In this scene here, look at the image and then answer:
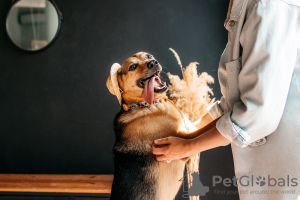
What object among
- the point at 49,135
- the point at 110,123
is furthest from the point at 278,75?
the point at 49,135

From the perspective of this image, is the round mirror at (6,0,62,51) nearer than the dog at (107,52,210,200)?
No

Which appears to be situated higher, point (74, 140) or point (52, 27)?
point (52, 27)

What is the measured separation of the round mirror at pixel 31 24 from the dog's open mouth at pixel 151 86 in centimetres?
131

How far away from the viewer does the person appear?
675 mm

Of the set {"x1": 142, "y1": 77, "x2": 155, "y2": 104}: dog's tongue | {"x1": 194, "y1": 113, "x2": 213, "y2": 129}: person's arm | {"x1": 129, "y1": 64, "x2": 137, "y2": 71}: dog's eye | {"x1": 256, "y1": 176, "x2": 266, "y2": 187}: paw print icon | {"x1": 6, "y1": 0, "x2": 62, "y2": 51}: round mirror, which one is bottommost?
{"x1": 256, "y1": 176, "x2": 266, "y2": 187}: paw print icon

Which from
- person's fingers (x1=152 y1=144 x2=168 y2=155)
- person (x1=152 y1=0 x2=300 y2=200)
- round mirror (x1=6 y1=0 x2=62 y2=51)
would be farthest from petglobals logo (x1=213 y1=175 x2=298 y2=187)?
round mirror (x1=6 y1=0 x2=62 y2=51)

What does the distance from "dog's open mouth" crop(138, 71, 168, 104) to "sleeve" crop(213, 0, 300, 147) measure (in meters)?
0.36

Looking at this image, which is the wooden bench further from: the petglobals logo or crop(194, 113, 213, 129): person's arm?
the petglobals logo

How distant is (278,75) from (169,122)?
45 cm

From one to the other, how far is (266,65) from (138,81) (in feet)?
1.60

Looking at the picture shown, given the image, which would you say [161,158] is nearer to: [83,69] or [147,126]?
[147,126]

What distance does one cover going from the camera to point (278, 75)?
68 cm

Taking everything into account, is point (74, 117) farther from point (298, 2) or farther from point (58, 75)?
point (298, 2)

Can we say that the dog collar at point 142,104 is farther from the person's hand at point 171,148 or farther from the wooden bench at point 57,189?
the wooden bench at point 57,189
